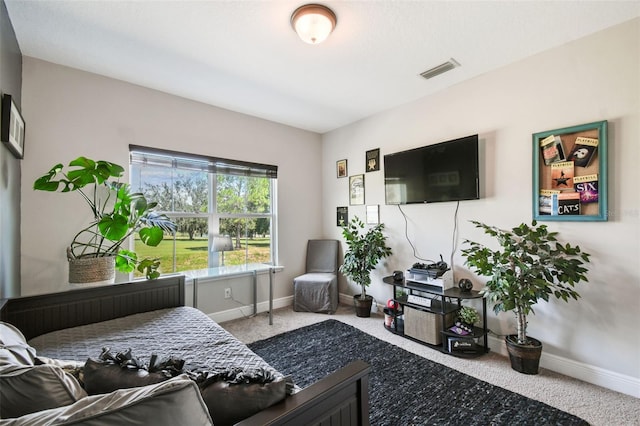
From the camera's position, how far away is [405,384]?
6.95 ft

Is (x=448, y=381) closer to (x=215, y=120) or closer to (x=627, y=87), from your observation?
(x=627, y=87)

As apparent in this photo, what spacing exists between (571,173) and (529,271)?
Answer: 85cm

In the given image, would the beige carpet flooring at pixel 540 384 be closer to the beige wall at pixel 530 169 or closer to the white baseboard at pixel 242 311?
the beige wall at pixel 530 169

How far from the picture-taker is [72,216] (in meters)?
2.56

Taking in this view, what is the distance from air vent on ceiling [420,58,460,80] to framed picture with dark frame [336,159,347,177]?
1.66 metres

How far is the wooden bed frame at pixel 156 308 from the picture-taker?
89 centimetres

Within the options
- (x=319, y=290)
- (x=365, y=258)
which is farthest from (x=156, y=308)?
(x=365, y=258)

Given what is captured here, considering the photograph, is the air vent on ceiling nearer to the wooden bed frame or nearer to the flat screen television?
the flat screen television

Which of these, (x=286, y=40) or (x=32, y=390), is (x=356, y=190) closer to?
(x=286, y=40)

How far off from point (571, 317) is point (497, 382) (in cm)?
80

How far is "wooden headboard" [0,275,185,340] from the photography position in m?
1.89

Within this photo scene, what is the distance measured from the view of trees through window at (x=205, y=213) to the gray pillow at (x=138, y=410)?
268cm

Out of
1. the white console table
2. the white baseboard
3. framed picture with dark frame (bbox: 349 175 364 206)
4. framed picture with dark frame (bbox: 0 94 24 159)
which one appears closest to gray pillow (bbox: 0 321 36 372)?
framed picture with dark frame (bbox: 0 94 24 159)

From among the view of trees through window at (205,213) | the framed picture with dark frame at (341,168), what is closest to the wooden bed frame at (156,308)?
the view of trees through window at (205,213)
